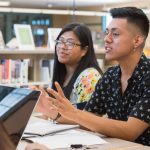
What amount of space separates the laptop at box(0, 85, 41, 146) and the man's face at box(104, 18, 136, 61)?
0.70 m

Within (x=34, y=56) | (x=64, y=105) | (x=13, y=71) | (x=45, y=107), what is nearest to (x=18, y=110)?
(x=64, y=105)

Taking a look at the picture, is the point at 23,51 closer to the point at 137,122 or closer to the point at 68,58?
the point at 68,58

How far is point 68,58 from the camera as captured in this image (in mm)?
2740

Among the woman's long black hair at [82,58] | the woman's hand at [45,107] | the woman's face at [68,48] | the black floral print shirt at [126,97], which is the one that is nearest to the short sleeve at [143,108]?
the black floral print shirt at [126,97]

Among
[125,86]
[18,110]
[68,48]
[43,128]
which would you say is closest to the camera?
[18,110]

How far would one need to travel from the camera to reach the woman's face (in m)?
2.74

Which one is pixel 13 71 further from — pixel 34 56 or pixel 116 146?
pixel 116 146

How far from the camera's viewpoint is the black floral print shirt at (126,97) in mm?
1807

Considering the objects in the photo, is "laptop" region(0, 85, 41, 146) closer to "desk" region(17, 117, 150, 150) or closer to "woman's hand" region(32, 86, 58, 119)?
"desk" region(17, 117, 150, 150)

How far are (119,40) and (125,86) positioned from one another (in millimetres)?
247

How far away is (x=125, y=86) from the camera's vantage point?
6.48ft

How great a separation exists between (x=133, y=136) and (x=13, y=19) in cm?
1068

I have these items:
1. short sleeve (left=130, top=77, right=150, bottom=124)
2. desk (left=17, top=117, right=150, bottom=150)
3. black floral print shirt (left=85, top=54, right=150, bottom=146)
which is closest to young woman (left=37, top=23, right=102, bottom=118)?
black floral print shirt (left=85, top=54, right=150, bottom=146)

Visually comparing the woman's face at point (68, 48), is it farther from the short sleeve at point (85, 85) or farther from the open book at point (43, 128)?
the open book at point (43, 128)
